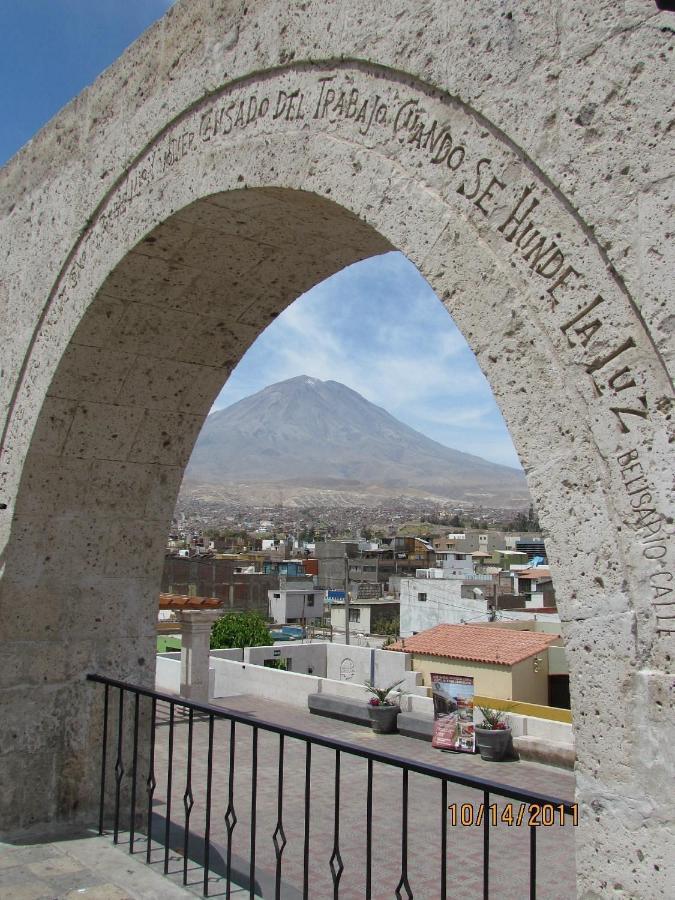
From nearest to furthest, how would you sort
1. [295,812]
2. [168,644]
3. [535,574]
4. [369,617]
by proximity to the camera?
[295,812], [168,644], [369,617], [535,574]

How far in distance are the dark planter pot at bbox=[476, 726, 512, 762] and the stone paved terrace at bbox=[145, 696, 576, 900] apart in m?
0.16

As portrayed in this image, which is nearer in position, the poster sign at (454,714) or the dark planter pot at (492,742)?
the dark planter pot at (492,742)

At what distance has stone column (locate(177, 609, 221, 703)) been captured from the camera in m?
12.4

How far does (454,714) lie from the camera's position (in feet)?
39.6

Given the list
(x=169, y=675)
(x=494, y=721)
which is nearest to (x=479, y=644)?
(x=494, y=721)

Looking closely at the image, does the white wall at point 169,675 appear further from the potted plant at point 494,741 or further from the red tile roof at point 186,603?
the potted plant at point 494,741

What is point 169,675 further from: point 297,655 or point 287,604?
point 287,604

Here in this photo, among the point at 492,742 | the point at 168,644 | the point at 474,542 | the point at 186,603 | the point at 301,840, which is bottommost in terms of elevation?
the point at 301,840

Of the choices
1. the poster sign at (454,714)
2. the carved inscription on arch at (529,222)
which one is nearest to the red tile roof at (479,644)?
the poster sign at (454,714)

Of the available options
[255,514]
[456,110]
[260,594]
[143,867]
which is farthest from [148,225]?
[255,514]

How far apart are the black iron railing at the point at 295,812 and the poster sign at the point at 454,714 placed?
5.28 feet

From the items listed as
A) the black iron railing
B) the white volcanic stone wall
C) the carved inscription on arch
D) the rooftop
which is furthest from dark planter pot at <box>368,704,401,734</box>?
the rooftop

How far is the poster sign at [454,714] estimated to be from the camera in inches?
460

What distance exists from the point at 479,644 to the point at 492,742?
6.79 m
